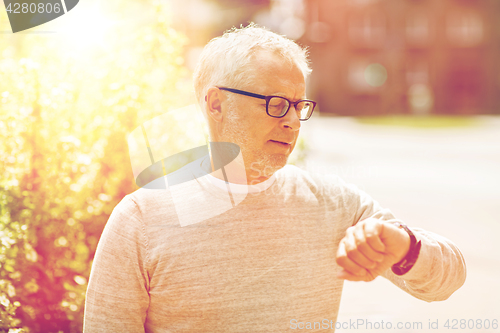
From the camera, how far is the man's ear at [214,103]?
186cm

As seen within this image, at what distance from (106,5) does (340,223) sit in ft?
7.54

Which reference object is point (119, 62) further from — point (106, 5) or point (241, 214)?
point (241, 214)

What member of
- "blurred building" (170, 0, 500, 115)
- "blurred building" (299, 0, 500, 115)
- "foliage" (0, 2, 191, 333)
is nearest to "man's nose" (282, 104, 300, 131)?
"foliage" (0, 2, 191, 333)

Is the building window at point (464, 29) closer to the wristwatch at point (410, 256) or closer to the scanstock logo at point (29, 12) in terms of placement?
the scanstock logo at point (29, 12)

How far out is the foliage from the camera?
2.25 meters

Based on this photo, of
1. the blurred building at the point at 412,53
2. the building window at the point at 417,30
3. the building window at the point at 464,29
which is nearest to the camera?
the building window at the point at 464,29

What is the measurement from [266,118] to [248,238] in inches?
19.1

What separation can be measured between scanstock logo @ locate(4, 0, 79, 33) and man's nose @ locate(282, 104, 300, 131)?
70.7 inches

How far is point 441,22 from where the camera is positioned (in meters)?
30.7

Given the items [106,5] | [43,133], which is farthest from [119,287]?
[106,5]

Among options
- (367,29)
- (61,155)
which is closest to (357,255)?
(61,155)

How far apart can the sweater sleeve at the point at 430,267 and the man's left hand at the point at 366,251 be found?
0.77 ft

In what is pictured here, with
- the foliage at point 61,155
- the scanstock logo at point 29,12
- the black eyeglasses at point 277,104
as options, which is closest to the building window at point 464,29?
the foliage at point 61,155

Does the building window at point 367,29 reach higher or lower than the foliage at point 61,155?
lower
